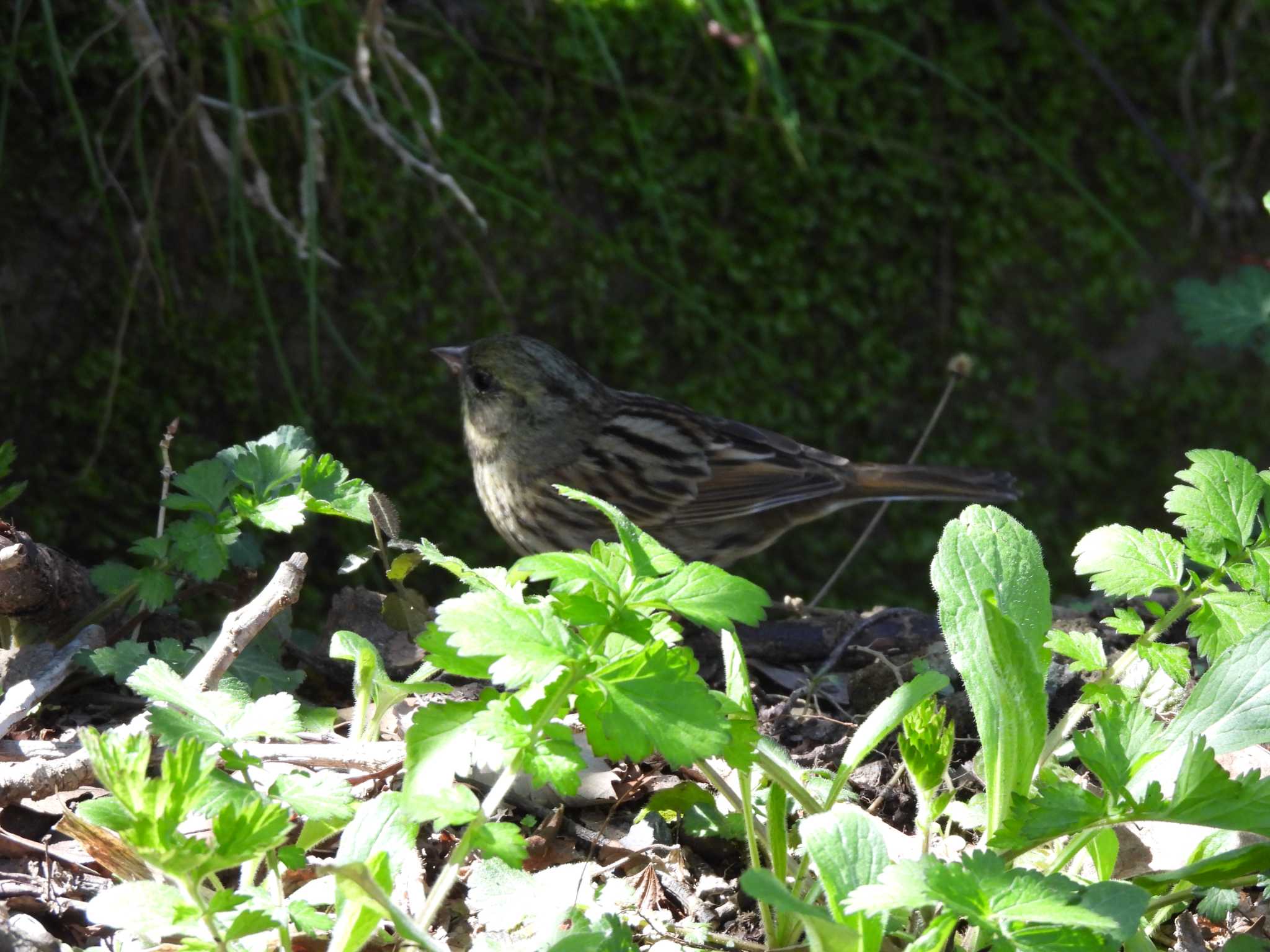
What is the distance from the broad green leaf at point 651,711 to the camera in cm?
149

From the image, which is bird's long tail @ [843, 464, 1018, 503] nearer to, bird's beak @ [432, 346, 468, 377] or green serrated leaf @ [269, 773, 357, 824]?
bird's beak @ [432, 346, 468, 377]

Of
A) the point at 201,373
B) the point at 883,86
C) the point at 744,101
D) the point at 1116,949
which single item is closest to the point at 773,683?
the point at 1116,949

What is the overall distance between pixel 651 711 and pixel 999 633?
0.52 m

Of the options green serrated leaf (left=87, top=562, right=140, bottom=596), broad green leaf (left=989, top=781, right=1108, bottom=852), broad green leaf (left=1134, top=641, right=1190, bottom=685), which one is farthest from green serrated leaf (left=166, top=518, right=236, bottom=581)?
broad green leaf (left=1134, top=641, right=1190, bottom=685)

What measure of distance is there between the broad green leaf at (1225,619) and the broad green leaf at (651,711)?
82 cm

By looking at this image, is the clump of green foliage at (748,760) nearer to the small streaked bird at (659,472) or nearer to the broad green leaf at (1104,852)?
the broad green leaf at (1104,852)

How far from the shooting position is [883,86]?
458cm

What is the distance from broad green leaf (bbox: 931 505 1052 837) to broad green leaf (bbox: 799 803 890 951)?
0.78 feet

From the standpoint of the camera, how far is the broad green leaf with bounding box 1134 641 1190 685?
1.97 meters

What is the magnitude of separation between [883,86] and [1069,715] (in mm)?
2983

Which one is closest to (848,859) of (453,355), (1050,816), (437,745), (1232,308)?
(1050,816)

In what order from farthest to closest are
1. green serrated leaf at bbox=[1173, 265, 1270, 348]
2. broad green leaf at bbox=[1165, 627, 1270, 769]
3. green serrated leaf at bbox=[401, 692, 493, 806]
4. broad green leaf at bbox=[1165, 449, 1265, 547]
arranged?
green serrated leaf at bbox=[1173, 265, 1270, 348] → broad green leaf at bbox=[1165, 449, 1265, 547] → broad green leaf at bbox=[1165, 627, 1270, 769] → green serrated leaf at bbox=[401, 692, 493, 806]

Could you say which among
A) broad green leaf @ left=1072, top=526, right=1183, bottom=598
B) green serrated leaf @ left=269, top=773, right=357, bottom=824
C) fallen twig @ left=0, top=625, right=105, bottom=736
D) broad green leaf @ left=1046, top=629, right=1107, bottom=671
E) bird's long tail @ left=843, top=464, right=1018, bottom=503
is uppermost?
broad green leaf @ left=1072, top=526, right=1183, bottom=598

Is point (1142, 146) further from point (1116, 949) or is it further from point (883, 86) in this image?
point (1116, 949)
